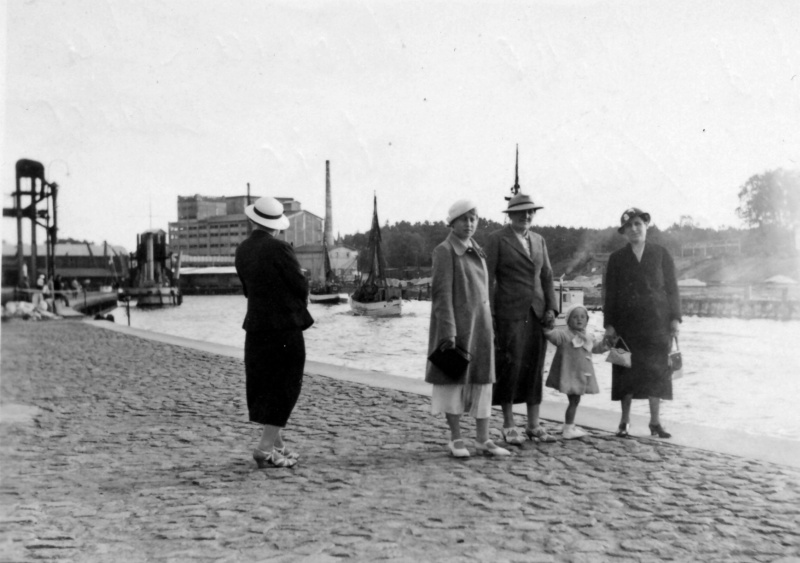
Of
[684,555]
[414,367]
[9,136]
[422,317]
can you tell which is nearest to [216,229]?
[414,367]

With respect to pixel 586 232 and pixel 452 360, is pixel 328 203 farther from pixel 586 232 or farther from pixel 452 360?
pixel 452 360

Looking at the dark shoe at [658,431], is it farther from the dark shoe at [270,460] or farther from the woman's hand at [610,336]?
the dark shoe at [270,460]

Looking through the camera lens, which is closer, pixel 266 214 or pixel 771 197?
pixel 266 214

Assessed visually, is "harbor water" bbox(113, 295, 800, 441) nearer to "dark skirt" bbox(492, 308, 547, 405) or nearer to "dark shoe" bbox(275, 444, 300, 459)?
"dark skirt" bbox(492, 308, 547, 405)

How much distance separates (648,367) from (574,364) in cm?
56

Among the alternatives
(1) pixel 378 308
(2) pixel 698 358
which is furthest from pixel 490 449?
(1) pixel 378 308

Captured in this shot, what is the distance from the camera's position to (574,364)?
614 cm

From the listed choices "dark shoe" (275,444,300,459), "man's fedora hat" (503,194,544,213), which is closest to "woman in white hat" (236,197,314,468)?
"dark shoe" (275,444,300,459)

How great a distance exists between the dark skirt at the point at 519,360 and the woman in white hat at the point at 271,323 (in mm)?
1535

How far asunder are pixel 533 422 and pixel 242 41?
179 inches

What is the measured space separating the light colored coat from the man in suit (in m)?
0.32

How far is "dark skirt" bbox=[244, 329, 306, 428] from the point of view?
5.13 meters

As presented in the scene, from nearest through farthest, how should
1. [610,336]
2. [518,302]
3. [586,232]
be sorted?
[518,302], [610,336], [586,232]

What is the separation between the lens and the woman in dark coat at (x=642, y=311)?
6027 millimetres
